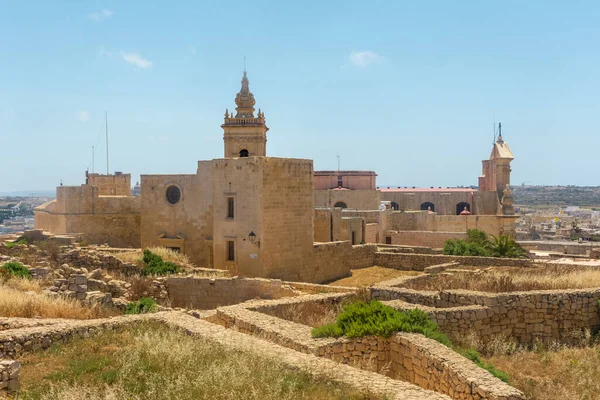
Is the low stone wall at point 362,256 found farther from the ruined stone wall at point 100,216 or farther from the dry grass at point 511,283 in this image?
the ruined stone wall at point 100,216

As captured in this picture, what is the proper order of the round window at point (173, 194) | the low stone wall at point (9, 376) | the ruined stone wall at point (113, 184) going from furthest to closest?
the ruined stone wall at point (113, 184)
the round window at point (173, 194)
the low stone wall at point (9, 376)

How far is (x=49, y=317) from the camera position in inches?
384

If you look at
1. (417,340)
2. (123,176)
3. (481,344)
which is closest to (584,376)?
(481,344)

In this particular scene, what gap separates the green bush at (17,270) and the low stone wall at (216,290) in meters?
3.27

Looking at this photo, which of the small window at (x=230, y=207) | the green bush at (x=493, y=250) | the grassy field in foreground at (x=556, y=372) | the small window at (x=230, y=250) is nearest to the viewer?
the grassy field in foreground at (x=556, y=372)

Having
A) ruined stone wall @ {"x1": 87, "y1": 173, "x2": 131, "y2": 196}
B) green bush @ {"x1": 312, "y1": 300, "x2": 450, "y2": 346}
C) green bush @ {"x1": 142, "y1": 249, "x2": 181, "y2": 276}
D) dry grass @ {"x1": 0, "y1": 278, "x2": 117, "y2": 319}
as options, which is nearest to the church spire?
ruined stone wall @ {"x1": 87, "y1": 173, "x2": 131, "y2": 196}

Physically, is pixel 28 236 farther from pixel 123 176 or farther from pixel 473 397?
pixel 473 397

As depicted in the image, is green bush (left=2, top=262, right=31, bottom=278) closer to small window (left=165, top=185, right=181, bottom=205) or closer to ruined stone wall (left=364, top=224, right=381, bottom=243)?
small window (left=165, top=185, right=181, bottom=205)

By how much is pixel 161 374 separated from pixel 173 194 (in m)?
15.1

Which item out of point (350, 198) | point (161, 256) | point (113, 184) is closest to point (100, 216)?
point (113, 184)

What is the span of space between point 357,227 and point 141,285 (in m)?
14.1

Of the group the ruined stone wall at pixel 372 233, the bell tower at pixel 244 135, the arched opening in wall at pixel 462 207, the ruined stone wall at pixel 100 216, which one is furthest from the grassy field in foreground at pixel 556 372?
the arched opening in wall at pixel 462 207

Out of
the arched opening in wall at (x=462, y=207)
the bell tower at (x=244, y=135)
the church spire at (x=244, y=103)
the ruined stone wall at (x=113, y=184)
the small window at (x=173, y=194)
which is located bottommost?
the arched opening in wall at (x=462, y=207)

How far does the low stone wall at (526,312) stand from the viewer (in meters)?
10.3
